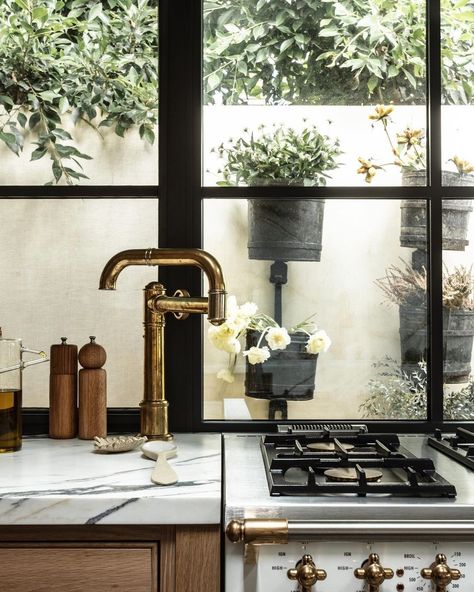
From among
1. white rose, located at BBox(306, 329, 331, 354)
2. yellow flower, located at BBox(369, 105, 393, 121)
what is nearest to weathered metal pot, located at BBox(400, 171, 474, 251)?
yellow flower, located at BBox(369, 105, 393, 121)

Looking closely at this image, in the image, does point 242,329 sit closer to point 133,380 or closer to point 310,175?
point 133,380

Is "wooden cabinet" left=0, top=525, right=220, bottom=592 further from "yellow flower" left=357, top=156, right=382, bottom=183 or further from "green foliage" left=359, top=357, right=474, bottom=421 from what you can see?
"yellow flower" left=357, top=156, right=382, bottom=183

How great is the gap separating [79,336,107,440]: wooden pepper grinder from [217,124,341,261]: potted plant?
19.9 inches

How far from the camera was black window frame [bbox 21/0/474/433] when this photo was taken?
6.27 feet

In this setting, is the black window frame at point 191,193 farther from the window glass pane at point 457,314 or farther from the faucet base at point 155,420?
the faucet base at point 155,420

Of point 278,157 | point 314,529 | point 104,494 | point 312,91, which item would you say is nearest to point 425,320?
point 278,157

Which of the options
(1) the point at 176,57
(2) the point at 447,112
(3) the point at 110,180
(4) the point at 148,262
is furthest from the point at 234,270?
(2) the point at 447,112

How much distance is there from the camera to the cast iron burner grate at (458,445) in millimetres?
1546

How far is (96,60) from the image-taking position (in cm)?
194

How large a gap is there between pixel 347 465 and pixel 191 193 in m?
0.86

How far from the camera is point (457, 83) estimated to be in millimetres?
1972

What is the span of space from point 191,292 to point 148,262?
7.9 inches

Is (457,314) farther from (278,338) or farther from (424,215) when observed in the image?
(278,338)

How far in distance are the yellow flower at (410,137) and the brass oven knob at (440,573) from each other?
3.75 ft
